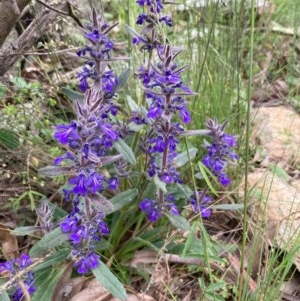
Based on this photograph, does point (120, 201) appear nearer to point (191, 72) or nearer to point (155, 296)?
point (155, 296)

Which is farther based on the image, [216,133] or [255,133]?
[255,133]

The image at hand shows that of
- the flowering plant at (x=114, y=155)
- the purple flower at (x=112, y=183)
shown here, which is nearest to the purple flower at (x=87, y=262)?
the flowering plant at (x=114, y=155)

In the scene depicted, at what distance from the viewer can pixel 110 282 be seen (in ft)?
5.79

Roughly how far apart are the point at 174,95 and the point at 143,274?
0.79 meters

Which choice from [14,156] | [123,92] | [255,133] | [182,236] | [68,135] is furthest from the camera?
[255,133]

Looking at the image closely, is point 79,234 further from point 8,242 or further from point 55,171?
point 8,242

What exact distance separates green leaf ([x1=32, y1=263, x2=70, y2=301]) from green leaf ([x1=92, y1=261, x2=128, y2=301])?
0.21m

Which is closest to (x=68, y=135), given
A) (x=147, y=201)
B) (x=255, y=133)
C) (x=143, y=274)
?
(x=147, y=201)

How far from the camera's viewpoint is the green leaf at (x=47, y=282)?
1.88 meters

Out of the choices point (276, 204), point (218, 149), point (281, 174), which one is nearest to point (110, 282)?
point (218, 149)

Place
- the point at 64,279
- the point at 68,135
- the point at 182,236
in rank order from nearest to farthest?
1. the point at 68,135
2. the point at 64,279
3. the point at 182,236

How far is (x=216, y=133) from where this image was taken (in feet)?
Answer: 6.64

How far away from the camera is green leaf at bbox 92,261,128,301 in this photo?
1.73 meters

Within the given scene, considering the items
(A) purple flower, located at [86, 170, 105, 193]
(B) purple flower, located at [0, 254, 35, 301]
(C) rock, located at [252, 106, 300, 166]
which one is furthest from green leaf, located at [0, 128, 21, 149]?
(C) rock, located at [252, 106, 300, 166]
